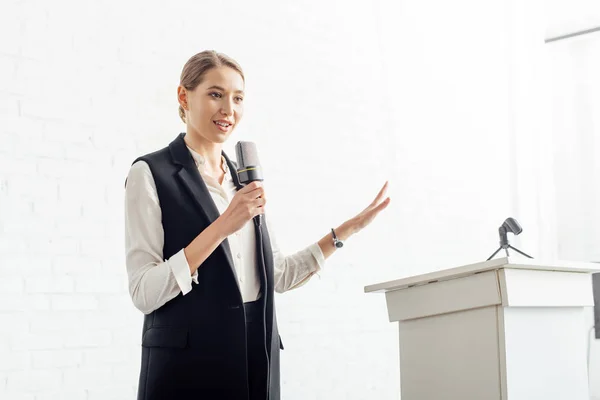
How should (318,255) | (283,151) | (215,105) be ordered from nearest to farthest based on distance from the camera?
1. (215,105)
2. (318,255)
3. (283,151)

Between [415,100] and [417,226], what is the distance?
2.46ft

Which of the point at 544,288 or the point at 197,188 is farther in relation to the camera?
the point at 544,288

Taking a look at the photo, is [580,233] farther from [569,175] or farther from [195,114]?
[195,114]

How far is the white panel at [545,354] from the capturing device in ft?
5.75

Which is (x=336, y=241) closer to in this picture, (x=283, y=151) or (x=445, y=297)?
(x=445, y=297)

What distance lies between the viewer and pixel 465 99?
4512mm

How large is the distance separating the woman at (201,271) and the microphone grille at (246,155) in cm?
7

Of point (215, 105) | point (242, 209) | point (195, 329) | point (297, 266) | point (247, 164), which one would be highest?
point (215, 105)

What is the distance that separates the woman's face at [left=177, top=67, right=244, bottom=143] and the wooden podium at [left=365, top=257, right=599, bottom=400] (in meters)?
0.67

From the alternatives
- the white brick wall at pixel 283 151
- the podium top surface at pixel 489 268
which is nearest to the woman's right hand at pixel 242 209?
the podium top surface at pixel 489 268

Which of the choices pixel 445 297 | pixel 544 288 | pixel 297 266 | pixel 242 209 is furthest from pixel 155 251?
pixel 544 288

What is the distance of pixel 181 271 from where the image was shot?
1.49 m

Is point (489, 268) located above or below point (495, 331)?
above

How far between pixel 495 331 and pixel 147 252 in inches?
34.2
